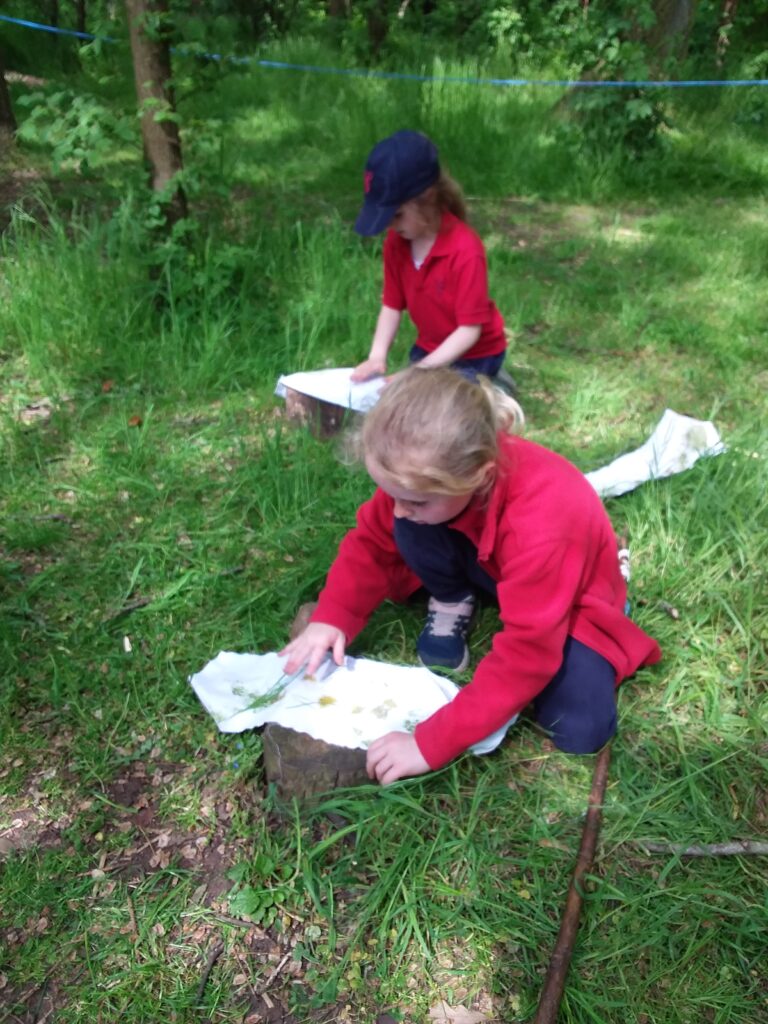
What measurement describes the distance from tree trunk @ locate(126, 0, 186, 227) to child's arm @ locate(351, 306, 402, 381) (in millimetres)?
1060

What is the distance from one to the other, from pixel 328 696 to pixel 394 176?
1489mm

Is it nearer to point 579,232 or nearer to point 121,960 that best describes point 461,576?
point 121,960

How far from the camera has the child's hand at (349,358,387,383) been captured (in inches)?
108

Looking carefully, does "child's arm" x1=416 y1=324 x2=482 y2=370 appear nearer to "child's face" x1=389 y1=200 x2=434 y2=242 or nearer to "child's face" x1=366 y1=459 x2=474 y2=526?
"child's face" x1=389 y1=200 x2=434 y2=242

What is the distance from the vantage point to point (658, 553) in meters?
2.18

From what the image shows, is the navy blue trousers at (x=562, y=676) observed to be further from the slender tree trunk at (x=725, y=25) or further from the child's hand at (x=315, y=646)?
the slender tree trunk at (x=725, y=25)

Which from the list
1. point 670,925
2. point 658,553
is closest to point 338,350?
point 658,553

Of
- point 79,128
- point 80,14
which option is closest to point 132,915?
point 79,128

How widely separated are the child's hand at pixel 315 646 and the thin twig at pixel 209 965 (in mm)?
570

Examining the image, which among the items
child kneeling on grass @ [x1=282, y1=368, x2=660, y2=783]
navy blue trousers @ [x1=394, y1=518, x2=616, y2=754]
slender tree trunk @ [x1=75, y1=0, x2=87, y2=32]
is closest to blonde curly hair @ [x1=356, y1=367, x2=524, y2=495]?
child kneeling on grass @ [x1=282, y1=368, x2=660, y2=783]

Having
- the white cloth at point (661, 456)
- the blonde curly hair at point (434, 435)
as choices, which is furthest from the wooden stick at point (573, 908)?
the white cloth at point (661, 456)

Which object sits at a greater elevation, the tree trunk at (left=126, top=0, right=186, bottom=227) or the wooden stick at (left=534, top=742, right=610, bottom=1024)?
the tree trunk at (left=126, top=0, right=186, bottom=227)

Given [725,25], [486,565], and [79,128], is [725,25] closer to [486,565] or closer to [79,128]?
[79,128]

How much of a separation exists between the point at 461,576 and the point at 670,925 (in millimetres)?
812
